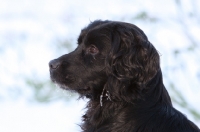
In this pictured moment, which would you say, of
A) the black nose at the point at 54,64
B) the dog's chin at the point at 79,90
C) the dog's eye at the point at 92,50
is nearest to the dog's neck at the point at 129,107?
the dog's chin at the point at 79,90

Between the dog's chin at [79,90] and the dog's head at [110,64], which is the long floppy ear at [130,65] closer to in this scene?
the dog's head at [110,64]

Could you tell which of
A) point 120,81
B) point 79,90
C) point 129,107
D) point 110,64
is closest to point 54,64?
point 79,90

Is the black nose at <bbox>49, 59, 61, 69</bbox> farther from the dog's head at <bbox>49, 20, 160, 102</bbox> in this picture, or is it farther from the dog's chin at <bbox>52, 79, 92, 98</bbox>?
the dog's chin at <bbox>52, 79, 92, 98</bbox>

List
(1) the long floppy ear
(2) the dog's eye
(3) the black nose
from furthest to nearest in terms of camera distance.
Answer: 1. (3) the black nose
2. (2) the dog's eye
3. (1) the long floppy ear

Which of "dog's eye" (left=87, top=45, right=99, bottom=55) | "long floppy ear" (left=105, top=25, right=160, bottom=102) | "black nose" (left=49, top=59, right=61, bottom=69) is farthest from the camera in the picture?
"black nose" (left=49, top=59, right=61, bottom=69)

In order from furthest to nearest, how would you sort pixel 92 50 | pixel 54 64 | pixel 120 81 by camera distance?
pixel 54 64, pixel 92 50, pixel 120 81

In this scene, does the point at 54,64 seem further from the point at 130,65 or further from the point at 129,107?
the point at 129,107

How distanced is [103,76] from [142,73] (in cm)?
44

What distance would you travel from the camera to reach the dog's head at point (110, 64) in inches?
241

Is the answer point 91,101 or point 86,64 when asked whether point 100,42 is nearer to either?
point 86,64

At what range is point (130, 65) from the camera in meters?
6.14

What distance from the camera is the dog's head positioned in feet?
20.0

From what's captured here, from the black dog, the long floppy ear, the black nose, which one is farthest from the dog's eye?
the black nose

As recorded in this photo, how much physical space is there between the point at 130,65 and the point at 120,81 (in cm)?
20
